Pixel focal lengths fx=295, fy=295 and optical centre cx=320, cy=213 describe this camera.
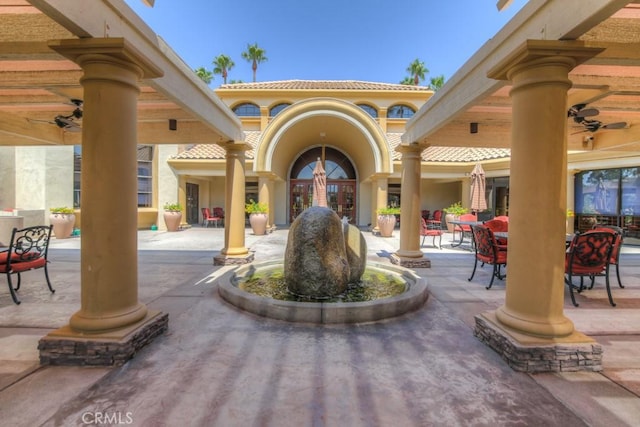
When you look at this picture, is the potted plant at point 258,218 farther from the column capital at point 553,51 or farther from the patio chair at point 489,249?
the column capital at point 553,51

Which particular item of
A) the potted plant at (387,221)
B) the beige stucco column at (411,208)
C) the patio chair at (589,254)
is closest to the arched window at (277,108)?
the potted plant at (387,221)

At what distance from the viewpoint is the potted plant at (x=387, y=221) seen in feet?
44.5

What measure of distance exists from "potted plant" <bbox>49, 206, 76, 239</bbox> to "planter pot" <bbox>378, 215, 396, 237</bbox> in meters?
13.3

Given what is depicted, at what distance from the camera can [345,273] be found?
504 centimetres

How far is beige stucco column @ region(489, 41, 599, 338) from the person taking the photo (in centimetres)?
311

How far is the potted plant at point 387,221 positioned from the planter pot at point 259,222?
5408 mm

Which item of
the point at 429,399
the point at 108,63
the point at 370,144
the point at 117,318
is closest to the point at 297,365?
the point at 429,399

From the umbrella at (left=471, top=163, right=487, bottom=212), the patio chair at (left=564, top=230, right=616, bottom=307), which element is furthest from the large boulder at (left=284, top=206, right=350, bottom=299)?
the umbrella at (left=471, top=163, right=487, bottom=212)

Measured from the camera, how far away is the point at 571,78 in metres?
4.61

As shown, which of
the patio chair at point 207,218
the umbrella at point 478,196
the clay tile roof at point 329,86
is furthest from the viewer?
the clay tile roof at point 329,86

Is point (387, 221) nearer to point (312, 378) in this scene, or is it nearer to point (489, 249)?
point (489, 249)

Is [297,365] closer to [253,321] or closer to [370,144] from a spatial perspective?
[253,321]

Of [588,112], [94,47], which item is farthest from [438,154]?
[94,47]

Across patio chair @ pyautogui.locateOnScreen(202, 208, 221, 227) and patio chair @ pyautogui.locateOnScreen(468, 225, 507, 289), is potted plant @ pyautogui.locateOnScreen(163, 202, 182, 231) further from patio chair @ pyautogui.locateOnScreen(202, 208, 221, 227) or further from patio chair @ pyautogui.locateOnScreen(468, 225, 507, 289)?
patio chair @ pyautogui.locateOnScreen(468, 225, 507, 289)
